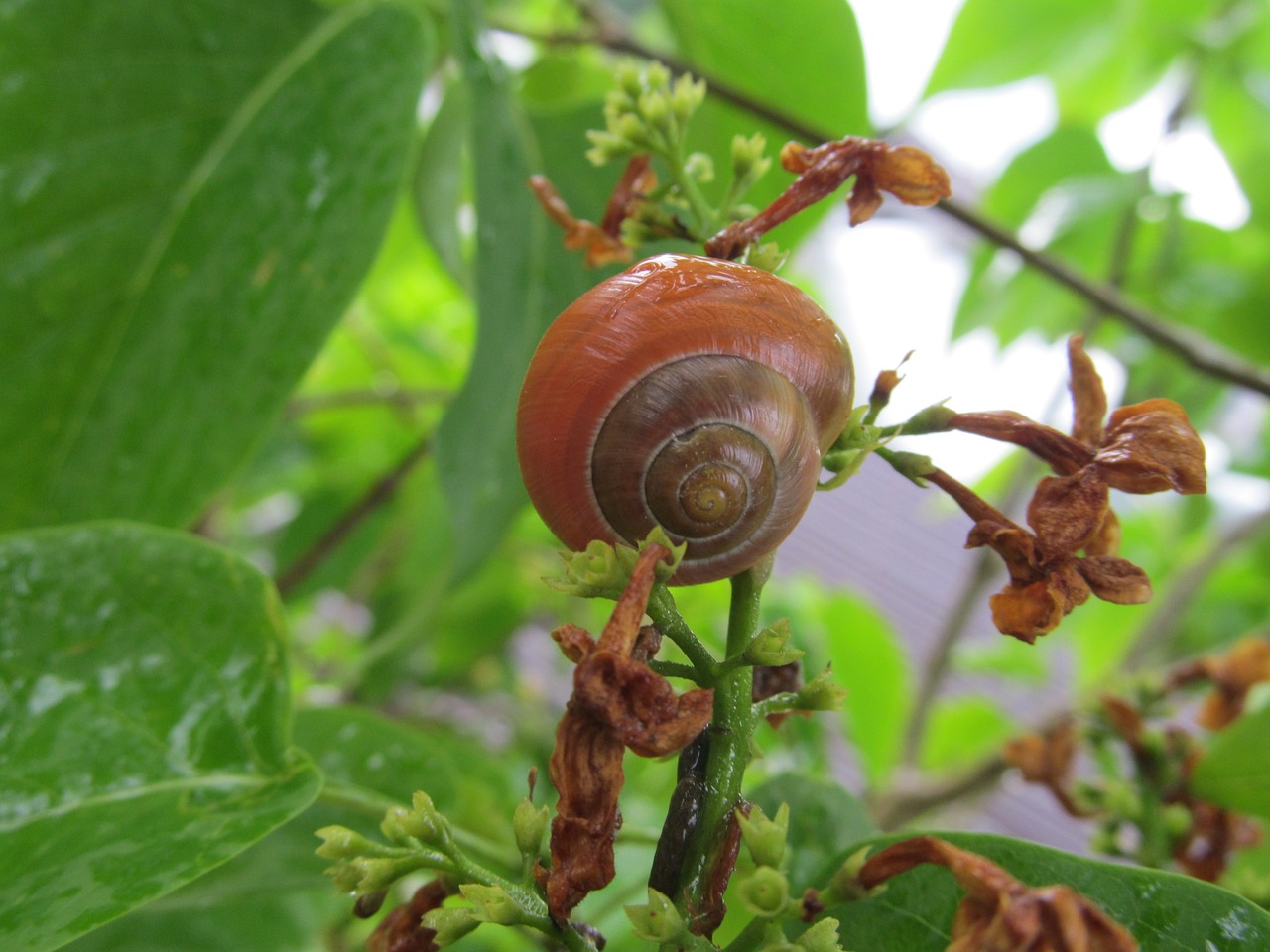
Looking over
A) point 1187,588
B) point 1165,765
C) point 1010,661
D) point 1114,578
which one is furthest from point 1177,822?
point 1010,661

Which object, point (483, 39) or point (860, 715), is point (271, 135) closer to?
point (483, 39)

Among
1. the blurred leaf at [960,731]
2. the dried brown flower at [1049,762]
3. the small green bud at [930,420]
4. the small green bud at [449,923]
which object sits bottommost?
the blurred leaf at [960,731]

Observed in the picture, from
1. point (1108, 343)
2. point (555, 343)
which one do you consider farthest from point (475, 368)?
point (1108, 343)

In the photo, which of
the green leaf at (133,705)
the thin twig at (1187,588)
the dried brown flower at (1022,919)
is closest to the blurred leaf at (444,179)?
the green leaf at (133,705)

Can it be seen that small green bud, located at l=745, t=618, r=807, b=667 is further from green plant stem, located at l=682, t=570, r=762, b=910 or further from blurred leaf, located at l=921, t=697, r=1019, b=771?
blurred leaf, located at l=921, t=697, r=1019, b=771

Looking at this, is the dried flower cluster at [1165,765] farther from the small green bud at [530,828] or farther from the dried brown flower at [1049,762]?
the small green bud at [530,828]

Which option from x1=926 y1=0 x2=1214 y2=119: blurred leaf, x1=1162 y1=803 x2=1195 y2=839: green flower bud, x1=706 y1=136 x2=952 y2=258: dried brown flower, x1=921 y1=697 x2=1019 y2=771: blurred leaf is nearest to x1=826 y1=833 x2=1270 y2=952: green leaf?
x1=706 y1=136 x2=952 y2=258: dried brown flower
